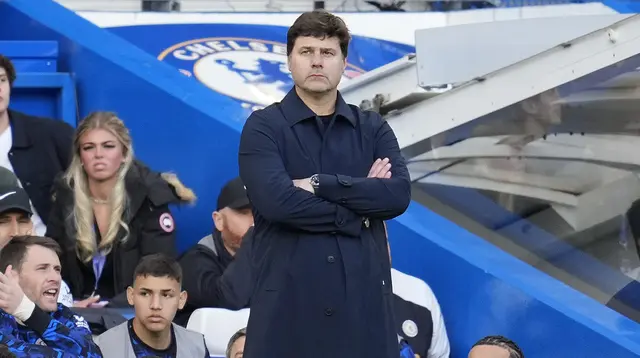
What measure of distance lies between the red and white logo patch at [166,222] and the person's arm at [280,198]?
236 centimetres

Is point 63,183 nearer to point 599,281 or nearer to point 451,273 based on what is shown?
point 451,273

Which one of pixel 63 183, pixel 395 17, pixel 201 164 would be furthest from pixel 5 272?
pixel 395 17

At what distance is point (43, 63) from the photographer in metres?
7.82

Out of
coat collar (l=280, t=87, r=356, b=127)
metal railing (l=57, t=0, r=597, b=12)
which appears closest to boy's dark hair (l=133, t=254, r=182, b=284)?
coat collar (l=280, t=87, r=356, b=127)

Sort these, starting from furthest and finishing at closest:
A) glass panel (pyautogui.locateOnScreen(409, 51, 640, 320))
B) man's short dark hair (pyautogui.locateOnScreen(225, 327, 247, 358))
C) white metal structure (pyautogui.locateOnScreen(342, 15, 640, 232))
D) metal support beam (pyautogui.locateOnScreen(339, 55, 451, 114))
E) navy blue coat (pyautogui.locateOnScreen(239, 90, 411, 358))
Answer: metal support beam (pyautogui.locateOnScreen(339, 55, 451, 114)) < glass panel (pyautogui.locateOnScreen(409, 51, 640, 320)) < white metal structure (pyautogui.locateOnScreen(342, 15, 640, 232)) < man's short dark hair (pyautogui.locateOnScreen(225, 327, 247, 358)) < navy blue coat (pyautogui.locateOnScreen(239, 90, 411, 358))

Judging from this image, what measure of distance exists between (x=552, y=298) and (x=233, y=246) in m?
1.44

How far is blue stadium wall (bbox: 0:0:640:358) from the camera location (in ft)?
20.8

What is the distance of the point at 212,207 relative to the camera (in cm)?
738

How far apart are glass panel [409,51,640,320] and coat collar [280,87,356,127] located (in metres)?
2.69

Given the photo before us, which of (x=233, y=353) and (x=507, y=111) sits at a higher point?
(x=507, y=111)

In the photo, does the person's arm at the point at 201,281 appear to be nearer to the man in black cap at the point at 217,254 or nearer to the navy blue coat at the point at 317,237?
the man in black cap at the point at 217,254

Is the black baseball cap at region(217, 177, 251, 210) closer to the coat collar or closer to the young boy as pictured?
the young boy

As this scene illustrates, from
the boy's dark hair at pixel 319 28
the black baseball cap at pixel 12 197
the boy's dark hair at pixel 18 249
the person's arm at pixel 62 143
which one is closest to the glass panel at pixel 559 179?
the person's arm at pixel 62 143

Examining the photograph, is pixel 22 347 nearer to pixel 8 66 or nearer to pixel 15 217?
pixel 15 217
